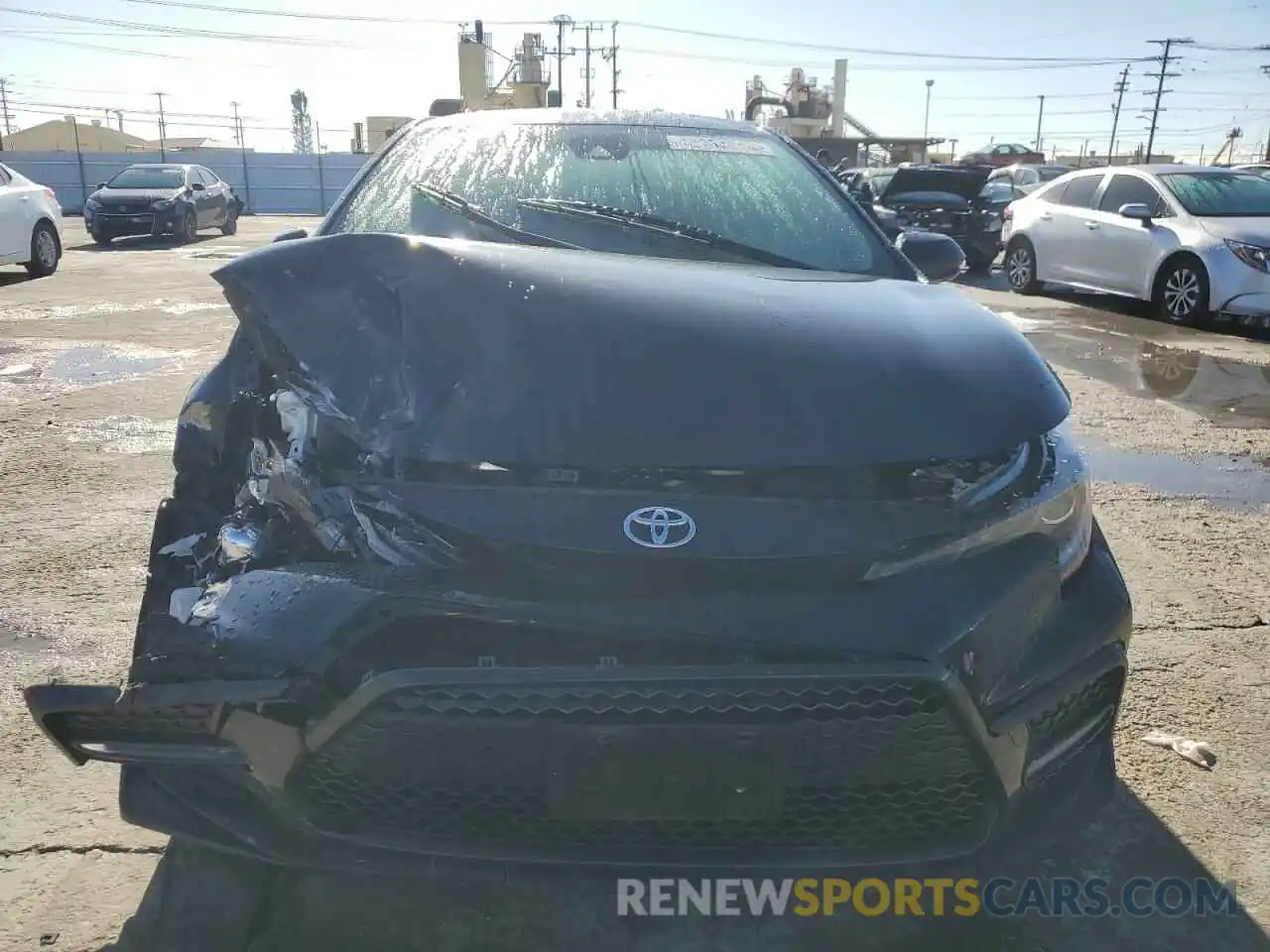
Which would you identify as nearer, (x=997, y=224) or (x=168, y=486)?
(x=168, y=486)

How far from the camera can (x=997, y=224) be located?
1419cm

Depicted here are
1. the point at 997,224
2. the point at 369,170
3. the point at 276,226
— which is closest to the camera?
the point at 369,170

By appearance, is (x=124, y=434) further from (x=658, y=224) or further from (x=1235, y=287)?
(x=1235, y=287)

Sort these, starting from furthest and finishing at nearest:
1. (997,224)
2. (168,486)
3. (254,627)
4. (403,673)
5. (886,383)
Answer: (997,224), (168,486), (886,383), (254,627), (403,673)

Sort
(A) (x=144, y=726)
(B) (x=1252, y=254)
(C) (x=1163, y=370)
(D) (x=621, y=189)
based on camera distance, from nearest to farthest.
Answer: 1. (A) (x=144, y=726)
2. (D) (x=621, y=189)
3. (C) (x=1163, y=370)
4. (B) (x=1252, y=254)

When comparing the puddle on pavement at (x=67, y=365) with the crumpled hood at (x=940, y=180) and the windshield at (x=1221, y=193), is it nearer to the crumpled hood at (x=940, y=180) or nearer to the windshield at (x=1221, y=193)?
the windshield at (x=1221, y=193)

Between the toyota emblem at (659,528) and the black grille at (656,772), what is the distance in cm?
23

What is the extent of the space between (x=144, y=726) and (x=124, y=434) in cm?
416

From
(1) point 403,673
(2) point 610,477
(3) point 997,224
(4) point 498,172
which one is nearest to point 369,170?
(4) point 498,172

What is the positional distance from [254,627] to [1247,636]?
305cm

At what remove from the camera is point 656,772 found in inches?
58.9

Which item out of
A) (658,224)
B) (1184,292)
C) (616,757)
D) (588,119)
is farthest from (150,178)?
(616,757)

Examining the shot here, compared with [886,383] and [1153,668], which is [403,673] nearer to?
[886,383]

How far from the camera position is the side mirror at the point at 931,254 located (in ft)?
10.0
